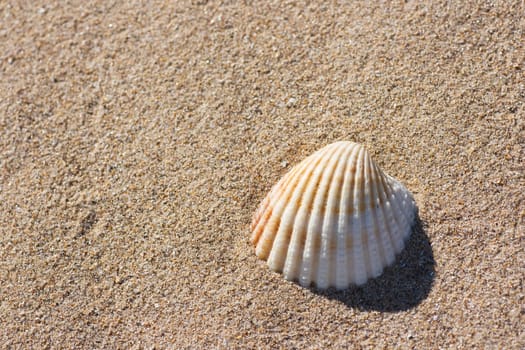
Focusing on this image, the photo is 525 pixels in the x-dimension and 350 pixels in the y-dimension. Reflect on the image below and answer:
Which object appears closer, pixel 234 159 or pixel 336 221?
pixel 336 221

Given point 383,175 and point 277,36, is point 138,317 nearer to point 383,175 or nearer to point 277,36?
point 383,175

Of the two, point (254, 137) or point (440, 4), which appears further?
point (440, 4)

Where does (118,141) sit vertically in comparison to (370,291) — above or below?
above

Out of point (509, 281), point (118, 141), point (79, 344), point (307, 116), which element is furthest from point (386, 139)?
point (79, 344)

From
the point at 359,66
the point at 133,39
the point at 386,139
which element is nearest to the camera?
the point at 386,139
